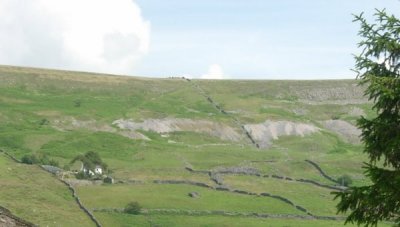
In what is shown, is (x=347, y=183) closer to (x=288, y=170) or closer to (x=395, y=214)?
(x=288, y=170)

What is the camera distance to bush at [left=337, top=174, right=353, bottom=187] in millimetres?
145062

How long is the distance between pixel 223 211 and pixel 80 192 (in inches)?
1060

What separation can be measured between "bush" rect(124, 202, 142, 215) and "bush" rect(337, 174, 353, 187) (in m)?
53.9

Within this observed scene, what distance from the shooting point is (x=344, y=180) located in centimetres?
14575

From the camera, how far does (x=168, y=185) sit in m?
134

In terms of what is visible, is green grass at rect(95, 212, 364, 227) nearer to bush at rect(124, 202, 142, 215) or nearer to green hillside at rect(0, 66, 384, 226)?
green hillside at rect(0, 66, 384, 226)

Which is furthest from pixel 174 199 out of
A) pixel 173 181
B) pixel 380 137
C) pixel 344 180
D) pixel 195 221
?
pixel 380 137

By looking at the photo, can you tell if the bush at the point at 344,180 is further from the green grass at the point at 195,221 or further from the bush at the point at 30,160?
the bush at the point at 30,160

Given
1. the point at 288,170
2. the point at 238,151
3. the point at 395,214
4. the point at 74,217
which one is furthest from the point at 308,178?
the point at 395,214

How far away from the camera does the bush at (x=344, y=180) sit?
145 meters

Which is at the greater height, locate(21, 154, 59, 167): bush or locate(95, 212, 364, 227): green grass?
locate(21, 154, 59, 167): bush

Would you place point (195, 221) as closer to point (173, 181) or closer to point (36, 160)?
point (173, 181)

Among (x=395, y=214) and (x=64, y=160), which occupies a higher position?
(x=395, y=214)

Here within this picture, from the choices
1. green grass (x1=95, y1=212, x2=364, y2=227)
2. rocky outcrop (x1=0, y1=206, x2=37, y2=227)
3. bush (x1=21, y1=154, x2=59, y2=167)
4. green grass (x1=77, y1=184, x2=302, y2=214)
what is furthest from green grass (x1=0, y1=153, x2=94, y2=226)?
rocky outcrop (x1=0, y1=206, x2=37, y2=227)
